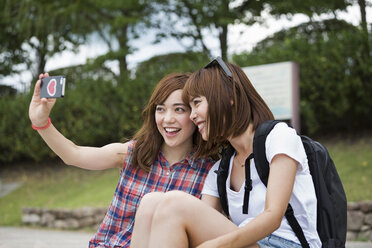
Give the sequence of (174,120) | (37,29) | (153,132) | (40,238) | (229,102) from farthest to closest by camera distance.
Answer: (37,29), (40,238), (153,132), (174,120), (229,102)

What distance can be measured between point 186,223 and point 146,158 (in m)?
0.71

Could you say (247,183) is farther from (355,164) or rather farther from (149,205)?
(355,164)

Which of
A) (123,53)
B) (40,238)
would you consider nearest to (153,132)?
(40,238)

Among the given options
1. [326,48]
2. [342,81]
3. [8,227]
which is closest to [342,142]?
[342,81]

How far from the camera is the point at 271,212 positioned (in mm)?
1938

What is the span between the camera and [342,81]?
888 centimetres

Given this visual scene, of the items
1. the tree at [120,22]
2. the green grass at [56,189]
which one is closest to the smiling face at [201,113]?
the green grass at [56,189]

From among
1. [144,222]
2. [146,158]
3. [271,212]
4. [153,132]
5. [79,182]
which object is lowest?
[79,182]

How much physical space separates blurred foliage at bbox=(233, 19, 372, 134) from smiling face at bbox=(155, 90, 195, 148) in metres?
6.79

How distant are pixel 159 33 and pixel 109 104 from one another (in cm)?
238

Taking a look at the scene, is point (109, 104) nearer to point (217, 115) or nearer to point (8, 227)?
point (8, 227)

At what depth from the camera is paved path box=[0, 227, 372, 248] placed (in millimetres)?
6104

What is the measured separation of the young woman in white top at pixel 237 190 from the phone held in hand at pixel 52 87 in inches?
26.7

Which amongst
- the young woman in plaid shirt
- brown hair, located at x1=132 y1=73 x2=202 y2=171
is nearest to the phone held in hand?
the young woman in plaid shirt
